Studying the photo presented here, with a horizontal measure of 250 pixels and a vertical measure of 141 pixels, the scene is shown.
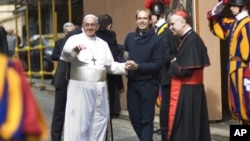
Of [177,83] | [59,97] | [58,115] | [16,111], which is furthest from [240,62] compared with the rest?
[16,111]

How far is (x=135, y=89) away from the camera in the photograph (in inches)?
244

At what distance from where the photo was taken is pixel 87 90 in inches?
220

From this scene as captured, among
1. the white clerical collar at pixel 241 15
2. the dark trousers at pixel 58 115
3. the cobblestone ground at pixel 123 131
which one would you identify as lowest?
the cobblestone ground at pixel 123 131

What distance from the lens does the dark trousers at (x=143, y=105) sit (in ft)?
20.3

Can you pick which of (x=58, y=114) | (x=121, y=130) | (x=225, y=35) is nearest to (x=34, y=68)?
(x=121, y=130)

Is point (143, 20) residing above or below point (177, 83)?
above

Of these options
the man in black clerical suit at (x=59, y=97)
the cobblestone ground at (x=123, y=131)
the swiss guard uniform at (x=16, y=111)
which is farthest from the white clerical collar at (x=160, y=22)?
the swiss guard uniform at (x=16, y=111)

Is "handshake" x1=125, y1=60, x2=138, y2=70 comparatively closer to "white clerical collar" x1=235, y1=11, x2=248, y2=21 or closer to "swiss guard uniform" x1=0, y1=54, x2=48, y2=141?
"white clerical collar" x1=235, y1=11, x2=248, y2=21

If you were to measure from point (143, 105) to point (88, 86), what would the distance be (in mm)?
945

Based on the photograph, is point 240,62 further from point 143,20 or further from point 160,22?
point 160,22

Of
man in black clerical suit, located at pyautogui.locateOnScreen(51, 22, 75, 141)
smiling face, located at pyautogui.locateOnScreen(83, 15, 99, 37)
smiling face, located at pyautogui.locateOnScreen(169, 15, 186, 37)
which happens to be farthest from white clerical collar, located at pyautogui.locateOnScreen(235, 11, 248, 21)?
man in black clerical suit, located at pyautogui.locateOnScreen(51, 22, 75, 141)

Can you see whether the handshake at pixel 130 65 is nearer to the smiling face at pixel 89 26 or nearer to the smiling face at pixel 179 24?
the smiling face at pixel 89 26

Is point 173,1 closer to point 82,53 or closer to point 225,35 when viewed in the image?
point 225,35

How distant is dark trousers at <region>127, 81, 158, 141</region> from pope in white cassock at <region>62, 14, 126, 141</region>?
532 mm
